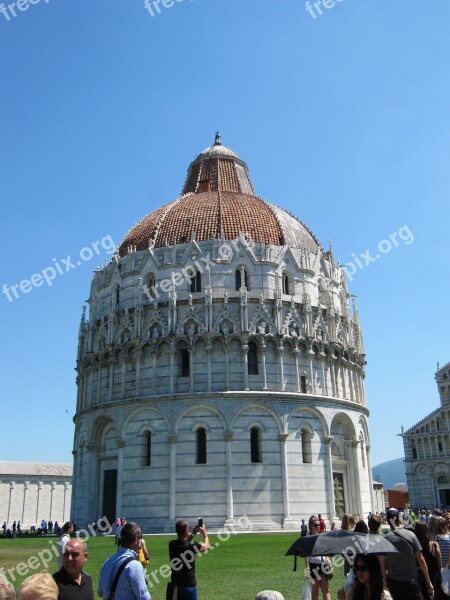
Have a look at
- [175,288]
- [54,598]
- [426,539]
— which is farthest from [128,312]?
[54,598]

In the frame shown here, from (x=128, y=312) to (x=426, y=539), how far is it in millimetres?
34553

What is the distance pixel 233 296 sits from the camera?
133ft

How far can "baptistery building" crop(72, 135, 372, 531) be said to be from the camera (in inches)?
1468

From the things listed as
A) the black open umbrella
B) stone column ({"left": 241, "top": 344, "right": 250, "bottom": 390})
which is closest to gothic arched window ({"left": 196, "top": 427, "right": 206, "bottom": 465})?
stone column ({"left": 241, "top": 344, "right": 250, "bottom": 390})

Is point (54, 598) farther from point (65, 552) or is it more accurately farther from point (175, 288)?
point (175, 288)

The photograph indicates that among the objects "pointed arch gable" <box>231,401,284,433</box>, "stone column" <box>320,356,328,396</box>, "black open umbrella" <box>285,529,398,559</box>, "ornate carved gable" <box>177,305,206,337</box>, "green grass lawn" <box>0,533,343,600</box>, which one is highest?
"ornate carved gable" <box>177,305,206,337</box>

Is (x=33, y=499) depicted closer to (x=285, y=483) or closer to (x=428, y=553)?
(x=285, y=483)

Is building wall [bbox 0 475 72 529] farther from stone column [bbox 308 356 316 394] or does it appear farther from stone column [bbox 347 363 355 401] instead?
stone column [bbox 308 356 316 394]

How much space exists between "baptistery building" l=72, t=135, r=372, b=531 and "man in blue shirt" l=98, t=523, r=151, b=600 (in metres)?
30.3

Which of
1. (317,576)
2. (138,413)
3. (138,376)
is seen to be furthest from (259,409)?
(317,576)

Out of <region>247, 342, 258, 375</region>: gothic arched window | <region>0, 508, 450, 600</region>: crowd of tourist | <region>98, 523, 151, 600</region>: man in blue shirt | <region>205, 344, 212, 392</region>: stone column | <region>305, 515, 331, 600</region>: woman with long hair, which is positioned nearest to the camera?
<region>0, 508, 450, 600</region>: crowd of tourist

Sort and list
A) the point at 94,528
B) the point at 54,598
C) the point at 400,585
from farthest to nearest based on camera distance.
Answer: the point at 94,528
the point at 400,585
the point at 54,598

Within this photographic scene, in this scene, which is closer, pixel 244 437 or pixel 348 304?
pixel 244 437

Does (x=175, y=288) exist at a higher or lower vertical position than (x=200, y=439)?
higher
